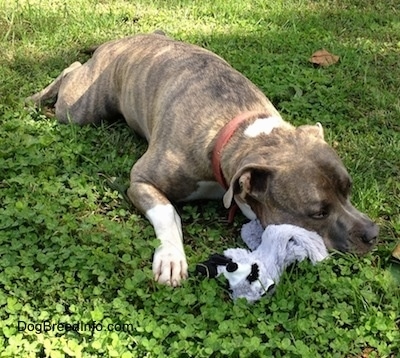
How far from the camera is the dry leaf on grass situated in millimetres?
5688

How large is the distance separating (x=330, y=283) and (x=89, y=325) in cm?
→ 114

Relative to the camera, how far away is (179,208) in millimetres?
4160

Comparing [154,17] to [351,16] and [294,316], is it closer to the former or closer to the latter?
[351,16]

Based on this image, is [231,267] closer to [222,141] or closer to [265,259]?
[265,259]

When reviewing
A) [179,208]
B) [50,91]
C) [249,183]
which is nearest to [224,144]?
[249,183]

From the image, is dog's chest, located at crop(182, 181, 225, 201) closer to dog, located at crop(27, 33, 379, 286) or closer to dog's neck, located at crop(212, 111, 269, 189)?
dog, located at crop(27, 33, 379, 286)

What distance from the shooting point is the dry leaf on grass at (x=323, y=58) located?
5.69 meters

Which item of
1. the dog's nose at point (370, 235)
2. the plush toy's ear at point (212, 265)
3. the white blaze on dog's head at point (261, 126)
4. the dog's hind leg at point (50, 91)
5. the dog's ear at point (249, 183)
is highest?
the white blaze on dog's head at point (261, 126)

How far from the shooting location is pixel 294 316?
3.17m

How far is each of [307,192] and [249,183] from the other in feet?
0.98

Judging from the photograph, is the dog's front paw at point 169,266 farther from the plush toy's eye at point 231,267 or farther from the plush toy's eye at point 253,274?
the plush toy's eye at point 253,274

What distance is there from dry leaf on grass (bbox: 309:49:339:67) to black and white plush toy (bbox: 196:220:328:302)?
256 cm

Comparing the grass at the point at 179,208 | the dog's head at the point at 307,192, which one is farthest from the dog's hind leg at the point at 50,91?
the dog's head at the point at 307,192

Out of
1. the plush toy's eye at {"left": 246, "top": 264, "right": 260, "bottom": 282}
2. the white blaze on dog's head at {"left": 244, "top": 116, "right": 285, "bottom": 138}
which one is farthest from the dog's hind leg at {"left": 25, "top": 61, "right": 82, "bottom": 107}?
the plush toy's eye at {"left": 246, "top": 264, "right": 260, "bottom": 282}
